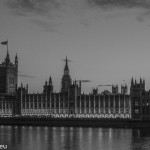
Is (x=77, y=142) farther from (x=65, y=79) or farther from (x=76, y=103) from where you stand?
(x=65, y=79)

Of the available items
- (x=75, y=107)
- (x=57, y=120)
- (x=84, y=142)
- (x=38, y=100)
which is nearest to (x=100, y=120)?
(x=57, y=120)

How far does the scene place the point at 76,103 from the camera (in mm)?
153250

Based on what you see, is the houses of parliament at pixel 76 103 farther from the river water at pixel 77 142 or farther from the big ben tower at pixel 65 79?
the river water at pixel 77 142

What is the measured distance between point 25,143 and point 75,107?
234ft

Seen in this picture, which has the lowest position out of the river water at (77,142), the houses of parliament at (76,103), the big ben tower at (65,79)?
the river water at (77,142)

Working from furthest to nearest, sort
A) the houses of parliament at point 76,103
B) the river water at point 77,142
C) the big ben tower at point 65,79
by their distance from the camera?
1. the big ben tower at point 65,79
2. the houses of parliament at point 76,103
3. the river water at point 77,142

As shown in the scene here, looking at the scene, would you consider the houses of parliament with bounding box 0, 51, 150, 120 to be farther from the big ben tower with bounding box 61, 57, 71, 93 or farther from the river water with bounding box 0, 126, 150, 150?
the river water with bounding box 0, 126, 150, 150

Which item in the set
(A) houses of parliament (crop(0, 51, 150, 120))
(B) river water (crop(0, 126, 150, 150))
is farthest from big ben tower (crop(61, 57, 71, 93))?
(B) river water (crop(0, 126, 150, 150))

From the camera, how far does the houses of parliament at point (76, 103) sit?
450 ft

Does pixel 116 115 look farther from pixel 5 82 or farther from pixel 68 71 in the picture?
pixel 5 82

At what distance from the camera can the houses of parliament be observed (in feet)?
450

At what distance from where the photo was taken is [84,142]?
3295 inches

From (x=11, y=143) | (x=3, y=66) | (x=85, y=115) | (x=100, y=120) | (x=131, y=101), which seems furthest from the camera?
(x=3, y=66)

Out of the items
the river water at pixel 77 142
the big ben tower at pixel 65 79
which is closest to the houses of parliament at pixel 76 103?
the big ben tower at pixel 65 79
